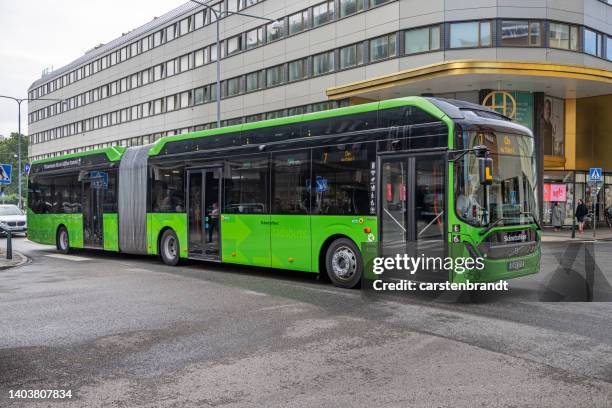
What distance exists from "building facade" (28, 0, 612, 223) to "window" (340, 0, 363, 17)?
0.08 meters

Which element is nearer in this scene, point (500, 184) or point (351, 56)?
point (500, 184)

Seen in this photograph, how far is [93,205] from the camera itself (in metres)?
17.5

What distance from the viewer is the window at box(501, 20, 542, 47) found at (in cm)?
2830

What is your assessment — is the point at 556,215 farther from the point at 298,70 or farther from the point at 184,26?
the point at 184,26

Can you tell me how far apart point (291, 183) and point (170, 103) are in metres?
44.0

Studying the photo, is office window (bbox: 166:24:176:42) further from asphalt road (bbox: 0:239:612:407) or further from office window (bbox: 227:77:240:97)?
asphalt road (bbox: 0:239:612:407)

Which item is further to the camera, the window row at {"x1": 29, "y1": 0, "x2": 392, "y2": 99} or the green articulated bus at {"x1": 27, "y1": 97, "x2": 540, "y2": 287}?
the window row at {"x1": 29, "y1": 0, "x2": 392, "y2": 99}

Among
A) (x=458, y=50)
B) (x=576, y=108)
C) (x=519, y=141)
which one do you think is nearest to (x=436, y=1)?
(x=458, y=50)

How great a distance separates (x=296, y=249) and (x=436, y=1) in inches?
856

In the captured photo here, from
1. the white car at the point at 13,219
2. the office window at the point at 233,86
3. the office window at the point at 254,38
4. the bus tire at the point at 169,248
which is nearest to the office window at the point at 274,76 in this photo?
the office window at the point at 254,38

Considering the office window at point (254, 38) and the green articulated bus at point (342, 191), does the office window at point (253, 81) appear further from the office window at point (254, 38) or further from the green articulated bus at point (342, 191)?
the green articulated bus at point (342, 191)

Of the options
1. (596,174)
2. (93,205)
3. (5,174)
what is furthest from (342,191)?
(596,174)

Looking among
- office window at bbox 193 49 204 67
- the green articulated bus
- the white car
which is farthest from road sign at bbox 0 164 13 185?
office window at bbox 193 49 204 67

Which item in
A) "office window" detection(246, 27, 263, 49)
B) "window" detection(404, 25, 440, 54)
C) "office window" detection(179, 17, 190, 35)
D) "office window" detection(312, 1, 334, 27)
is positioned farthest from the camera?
"office window" detection(179, 17, 190, 35)
